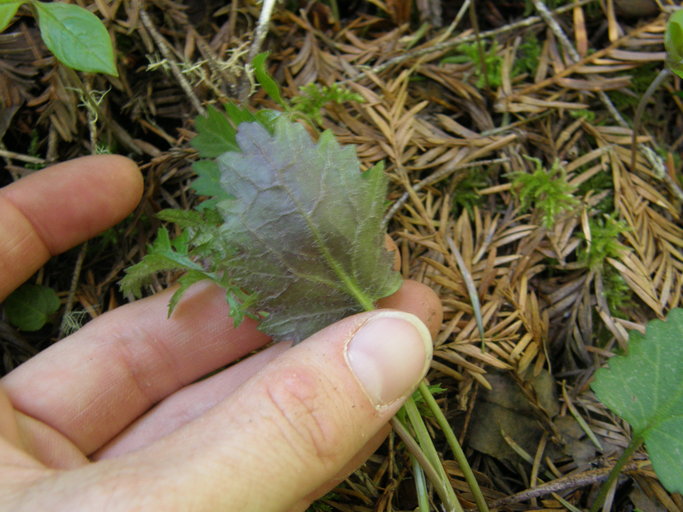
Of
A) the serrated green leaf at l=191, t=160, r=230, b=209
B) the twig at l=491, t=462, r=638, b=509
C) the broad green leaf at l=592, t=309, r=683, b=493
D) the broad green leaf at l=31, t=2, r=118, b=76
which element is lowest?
the twig at l=491, t=462, r=638, b=509

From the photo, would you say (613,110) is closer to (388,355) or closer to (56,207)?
(388,355)

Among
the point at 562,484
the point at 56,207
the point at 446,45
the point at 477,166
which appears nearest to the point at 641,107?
the point at 477,166

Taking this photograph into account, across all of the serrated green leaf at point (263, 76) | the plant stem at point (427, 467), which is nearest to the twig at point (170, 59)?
the serrated green leaf at point (263, 76)

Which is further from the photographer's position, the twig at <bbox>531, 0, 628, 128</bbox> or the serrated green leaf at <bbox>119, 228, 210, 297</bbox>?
the twig at <bbox>531, 0, 628, 128</bbox>

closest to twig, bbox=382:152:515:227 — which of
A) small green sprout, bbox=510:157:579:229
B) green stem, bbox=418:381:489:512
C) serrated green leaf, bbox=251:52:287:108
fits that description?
small green sprout, bbox=510:157:579:229

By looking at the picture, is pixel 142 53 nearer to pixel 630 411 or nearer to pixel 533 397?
pixel 533 397

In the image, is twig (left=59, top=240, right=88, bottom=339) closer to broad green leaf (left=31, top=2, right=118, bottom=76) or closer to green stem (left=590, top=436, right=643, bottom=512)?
broad green leaf (left=31, top=2, right=118, bottom=76)

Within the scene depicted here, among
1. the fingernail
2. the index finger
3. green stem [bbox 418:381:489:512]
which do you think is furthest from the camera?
the index finger
